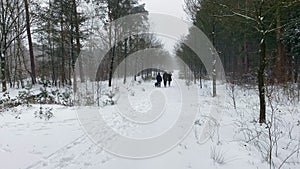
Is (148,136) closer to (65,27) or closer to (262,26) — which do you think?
(262,26)

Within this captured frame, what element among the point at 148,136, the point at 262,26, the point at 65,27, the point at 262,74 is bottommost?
the point at 148,136

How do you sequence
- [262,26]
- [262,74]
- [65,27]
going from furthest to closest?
[65,27] → [262,74] → [262,26]

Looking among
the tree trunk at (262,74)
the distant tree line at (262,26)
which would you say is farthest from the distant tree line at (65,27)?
the tree trunk at (262,74)

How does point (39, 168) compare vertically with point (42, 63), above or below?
below

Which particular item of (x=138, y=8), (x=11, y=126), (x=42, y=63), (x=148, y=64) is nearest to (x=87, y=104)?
(x=11, y=126)

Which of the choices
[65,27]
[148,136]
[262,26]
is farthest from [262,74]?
[65,27]

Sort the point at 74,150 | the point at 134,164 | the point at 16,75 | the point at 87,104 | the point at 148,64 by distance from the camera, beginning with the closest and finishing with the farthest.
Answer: the point at 134,164 → the point at 74,150 → the point at 87,104 → the point at 16,75 → the point at 148,64

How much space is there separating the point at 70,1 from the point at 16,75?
12.4 meters

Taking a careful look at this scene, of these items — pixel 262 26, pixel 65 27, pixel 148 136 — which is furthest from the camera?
pixel 65 27

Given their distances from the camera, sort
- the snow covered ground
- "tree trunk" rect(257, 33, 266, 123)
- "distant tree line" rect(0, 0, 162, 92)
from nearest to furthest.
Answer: the snow covered ground < "tree trunk" rect(257, 33, 266, 123) < "distant tree line" rect(0, 0, 162, 92)

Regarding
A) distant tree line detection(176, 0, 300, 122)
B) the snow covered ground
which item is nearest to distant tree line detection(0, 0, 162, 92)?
distant tree line detection(176, 0, 300, 122)

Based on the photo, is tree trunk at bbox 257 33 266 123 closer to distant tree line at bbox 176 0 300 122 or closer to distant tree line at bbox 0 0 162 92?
distant tree line at bbox 176 0 300 122

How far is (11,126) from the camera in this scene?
6.92m

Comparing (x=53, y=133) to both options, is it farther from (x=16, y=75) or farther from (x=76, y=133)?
(x=16, y=75)
